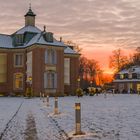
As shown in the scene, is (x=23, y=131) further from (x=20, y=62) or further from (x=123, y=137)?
(x=20, y=62)

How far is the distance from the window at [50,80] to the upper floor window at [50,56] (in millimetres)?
1934

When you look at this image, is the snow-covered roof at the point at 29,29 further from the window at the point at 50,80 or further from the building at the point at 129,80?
the building at the point at 129,80

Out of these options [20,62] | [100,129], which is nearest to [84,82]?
[20,62]

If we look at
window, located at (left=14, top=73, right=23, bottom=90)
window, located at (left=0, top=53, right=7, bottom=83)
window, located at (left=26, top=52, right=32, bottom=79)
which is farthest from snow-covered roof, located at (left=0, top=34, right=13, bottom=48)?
window, located at (left=14, top=73, right=23, bottom=90)

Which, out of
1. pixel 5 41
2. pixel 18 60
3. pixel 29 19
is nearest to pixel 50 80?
pixel 18 60

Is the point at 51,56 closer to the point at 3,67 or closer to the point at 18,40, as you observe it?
the point at 18,40

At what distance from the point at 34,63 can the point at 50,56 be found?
290 cm

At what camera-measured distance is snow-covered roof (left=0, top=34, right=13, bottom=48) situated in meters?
66.2

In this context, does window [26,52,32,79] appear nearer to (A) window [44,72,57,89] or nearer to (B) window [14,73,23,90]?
(B) window [14,73,23,90]

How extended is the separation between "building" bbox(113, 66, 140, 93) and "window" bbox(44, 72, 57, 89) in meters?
42.1

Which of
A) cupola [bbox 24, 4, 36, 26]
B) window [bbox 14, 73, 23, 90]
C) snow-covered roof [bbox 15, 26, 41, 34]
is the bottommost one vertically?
window [bbox 14, 73, 23, 90]

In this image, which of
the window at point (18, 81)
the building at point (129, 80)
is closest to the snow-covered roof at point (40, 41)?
the window at point (18, 81)

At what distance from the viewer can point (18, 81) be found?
6581cm

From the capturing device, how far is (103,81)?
15950 cm
